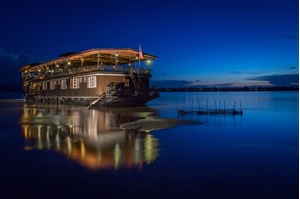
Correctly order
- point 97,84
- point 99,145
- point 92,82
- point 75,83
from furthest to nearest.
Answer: point 75,83
point 92,82
point 97,84
point 99,145

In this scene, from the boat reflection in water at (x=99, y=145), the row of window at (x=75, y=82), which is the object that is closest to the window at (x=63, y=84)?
the row of window at (x=75, y=82)

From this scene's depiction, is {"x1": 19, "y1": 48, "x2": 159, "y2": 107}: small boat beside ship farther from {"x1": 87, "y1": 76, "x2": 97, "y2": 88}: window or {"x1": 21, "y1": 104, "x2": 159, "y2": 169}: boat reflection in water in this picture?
{"x1": 21, "y1": 104, "x2": 159, "y2": 169}: boat reflection in water

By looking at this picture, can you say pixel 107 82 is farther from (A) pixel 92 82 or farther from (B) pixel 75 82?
(B) pixel 75 82

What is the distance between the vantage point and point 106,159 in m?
9.59

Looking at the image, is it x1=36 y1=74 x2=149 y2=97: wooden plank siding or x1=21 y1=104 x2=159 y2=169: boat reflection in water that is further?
x1=36 y1=74 x2=149 y2=97: wooden plank siding

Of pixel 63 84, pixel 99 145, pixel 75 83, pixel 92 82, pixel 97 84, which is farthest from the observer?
pixel 63 84

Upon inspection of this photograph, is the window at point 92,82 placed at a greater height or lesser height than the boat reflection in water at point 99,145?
greater

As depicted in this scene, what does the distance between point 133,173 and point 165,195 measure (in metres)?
1.69

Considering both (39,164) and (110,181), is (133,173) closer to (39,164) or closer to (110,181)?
(110,181)

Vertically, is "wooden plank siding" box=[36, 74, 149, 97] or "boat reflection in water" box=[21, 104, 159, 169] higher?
"wooden plank siding" box=[36, 74, 149, 97]

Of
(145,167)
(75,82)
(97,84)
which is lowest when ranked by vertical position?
(145,167)

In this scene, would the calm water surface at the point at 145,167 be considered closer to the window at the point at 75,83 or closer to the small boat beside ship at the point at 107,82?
the small boat beside ship at the point at 107,82

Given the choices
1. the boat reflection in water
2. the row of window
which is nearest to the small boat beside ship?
the row of window

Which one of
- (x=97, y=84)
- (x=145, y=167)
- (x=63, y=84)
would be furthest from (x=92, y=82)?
(x=145, y=167)
